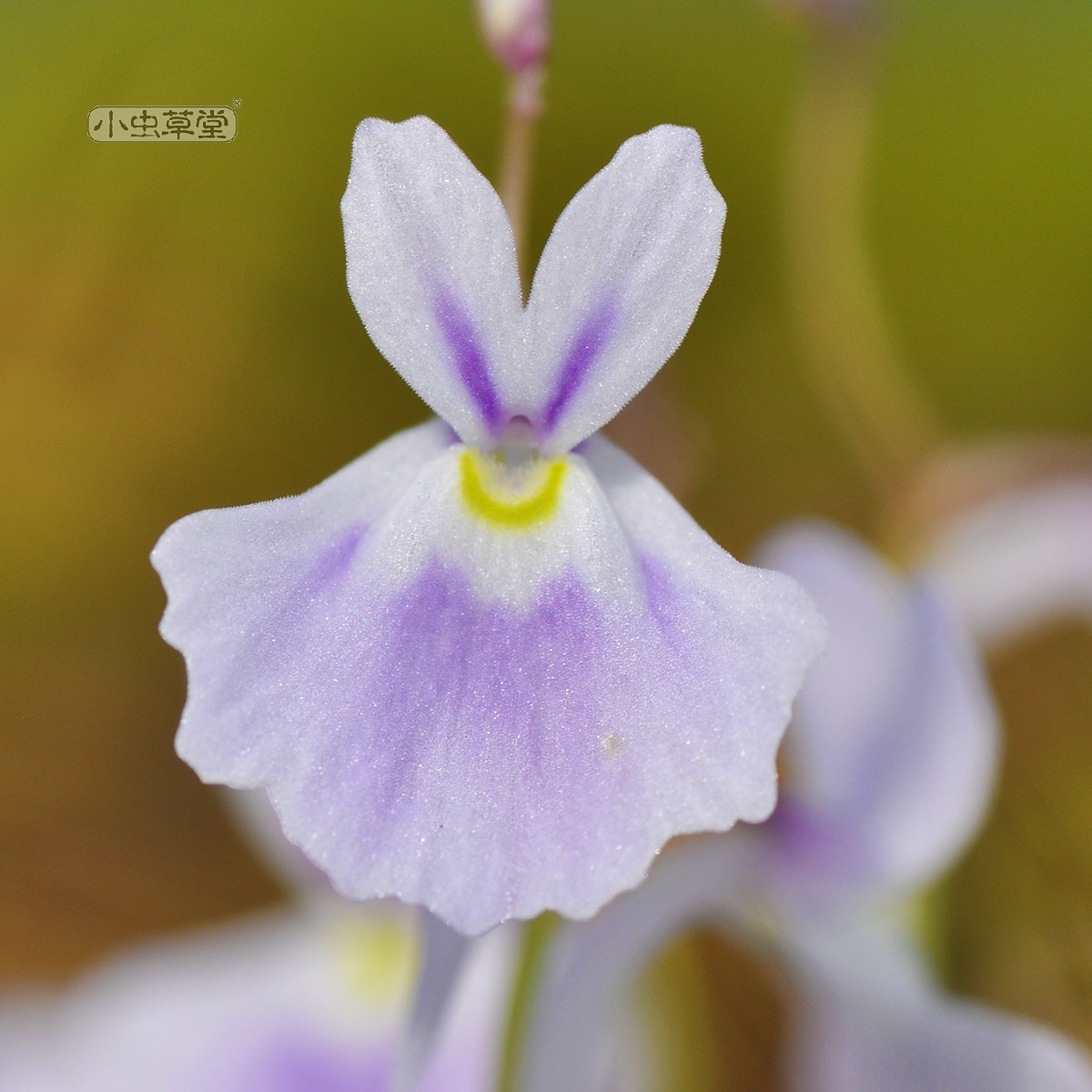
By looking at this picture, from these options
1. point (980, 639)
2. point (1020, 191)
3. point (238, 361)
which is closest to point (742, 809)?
point (980, 639)

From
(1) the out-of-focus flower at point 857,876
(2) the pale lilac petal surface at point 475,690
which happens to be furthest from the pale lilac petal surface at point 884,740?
(2) the pale lilac petal surface at point 475,690

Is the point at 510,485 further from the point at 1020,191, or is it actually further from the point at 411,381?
the point at 1020,191

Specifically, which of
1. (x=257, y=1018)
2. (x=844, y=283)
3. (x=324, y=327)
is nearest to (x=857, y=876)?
(x=257, y=1018)

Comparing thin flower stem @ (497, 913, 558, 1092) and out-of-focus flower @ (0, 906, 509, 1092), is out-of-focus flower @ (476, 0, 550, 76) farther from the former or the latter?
out-of-focus flower @ (0, 906, 509, 1092)

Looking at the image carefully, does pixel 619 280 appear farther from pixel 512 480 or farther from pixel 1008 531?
pixel 1008 531

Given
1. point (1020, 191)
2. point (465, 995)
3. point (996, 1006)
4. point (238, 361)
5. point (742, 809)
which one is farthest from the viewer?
point (1020, 191)

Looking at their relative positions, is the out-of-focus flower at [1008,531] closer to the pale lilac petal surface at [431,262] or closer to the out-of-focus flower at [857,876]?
the out-of-focus flower at [857,876]

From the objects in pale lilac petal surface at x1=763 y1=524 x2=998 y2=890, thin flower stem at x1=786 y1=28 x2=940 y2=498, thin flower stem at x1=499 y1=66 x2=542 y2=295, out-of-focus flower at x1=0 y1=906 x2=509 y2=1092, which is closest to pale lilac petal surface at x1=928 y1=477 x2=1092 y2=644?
thin flower stem at x1=786 y1=28 x2=940 y2=498
